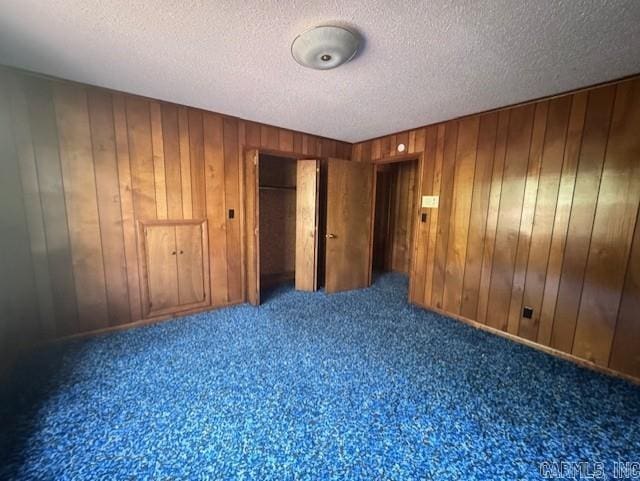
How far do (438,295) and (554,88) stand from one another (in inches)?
88.7

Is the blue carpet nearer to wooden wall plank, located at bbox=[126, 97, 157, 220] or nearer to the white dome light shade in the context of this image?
wooden wall plank, located at bbox=[126, 97, 157, 220]

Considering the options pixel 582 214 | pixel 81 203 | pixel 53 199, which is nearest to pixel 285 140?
pixel 81 203

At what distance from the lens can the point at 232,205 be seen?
3107mm

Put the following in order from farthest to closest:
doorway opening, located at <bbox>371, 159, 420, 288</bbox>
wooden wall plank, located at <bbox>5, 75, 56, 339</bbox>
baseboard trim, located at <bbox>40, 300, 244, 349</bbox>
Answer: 1. doorway opening, located at <bbox>371, 159, 420, 288</bbox>
2. baseboard trim, located at <bbox>40, 300, 244, 349</bbox>
3. wooden wall plank, located at <bbox>5, 75, 56, 339</bbox>

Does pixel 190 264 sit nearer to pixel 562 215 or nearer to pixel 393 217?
pixel 562 215

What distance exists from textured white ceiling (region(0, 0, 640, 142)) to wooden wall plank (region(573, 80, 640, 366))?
35cm

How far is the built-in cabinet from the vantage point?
8.76 ft

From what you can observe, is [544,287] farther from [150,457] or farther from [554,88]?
[150,457]

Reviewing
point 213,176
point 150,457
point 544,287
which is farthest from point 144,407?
point 544,287

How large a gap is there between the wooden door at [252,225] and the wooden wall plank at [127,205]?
1152 mm

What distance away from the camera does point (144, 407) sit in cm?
161

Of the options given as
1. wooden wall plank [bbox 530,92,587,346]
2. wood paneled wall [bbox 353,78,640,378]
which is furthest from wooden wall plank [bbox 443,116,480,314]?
wooden wall plank [bbox 530,92,587,346]

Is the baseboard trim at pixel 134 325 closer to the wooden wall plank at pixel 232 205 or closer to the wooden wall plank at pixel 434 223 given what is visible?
the wooden wall plank at pixel 232 205

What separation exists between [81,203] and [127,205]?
1.09ft
